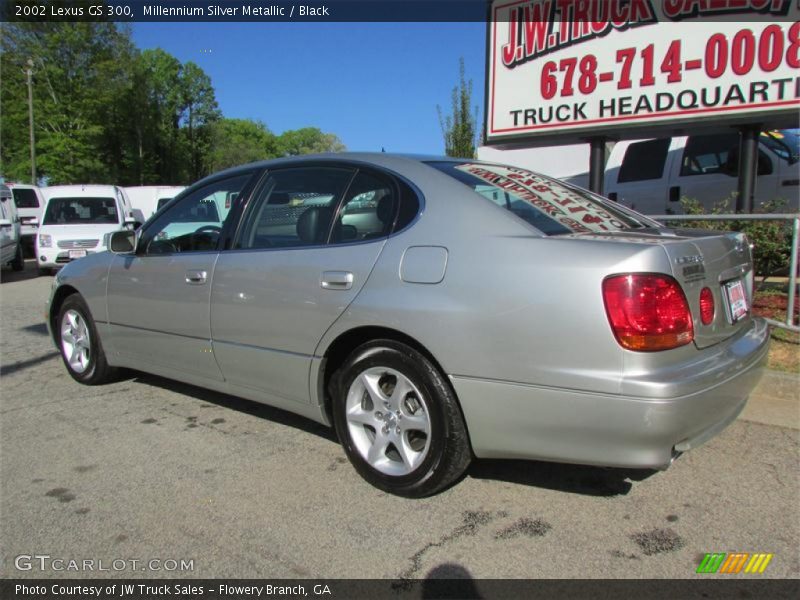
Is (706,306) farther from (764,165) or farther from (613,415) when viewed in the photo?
(764,165)

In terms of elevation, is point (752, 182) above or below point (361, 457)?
above

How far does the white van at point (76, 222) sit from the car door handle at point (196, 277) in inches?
396

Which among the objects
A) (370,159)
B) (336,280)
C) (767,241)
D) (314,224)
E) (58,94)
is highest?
(58,94)

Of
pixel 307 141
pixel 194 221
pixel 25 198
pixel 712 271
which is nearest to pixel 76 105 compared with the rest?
pixel 25 198

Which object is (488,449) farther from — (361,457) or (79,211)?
(79,211)

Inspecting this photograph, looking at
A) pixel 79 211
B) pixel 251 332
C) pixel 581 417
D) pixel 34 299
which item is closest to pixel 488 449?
pixel 581 417

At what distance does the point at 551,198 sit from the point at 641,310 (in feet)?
3.41

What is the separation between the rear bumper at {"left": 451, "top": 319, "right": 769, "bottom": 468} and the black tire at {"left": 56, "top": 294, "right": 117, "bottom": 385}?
3.27 meters

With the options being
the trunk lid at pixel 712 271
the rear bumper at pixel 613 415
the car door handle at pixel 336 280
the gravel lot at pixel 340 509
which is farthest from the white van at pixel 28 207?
the trunk lid at pixel 712 271

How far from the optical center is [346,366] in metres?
3.03

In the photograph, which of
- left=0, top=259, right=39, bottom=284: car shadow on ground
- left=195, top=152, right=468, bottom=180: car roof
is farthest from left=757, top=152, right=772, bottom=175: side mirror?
left=0, top=259, right=39, bottom=284: car shadow on ground

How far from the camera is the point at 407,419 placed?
2834 millimetres

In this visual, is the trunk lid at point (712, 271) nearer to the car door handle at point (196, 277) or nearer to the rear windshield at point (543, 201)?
the rear windshield at point (543, 201)

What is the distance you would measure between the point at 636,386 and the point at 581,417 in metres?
0.25
